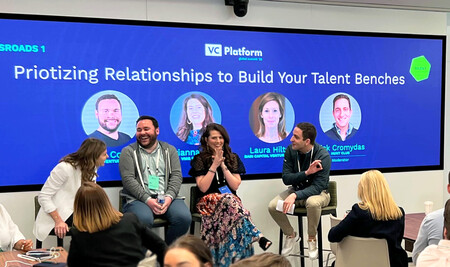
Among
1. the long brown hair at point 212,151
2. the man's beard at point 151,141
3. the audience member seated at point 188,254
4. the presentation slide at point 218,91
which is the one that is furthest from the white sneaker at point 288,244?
the audience member seated at point 188,254

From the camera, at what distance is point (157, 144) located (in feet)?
19.2

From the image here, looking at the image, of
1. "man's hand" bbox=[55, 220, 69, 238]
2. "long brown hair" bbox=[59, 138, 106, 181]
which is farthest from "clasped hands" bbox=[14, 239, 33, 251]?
"long brown hair" bbox=[59, 138, 106, 181]

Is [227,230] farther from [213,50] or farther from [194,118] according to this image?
[213,50]

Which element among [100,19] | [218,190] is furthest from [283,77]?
[100,19]

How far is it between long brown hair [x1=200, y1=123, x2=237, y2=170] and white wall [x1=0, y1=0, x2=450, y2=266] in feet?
1.66

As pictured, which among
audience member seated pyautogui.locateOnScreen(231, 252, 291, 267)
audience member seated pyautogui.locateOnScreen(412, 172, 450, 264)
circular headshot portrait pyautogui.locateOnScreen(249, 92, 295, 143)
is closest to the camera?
audience member seated pyautogui.locateOnScreen(231, 252, 291, 267)

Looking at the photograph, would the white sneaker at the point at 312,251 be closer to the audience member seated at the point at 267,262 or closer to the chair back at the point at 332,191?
the chair back at the point at 332,191

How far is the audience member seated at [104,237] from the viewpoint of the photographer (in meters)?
3.15

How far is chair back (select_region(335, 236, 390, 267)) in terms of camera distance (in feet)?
13.6

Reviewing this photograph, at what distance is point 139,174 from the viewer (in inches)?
225

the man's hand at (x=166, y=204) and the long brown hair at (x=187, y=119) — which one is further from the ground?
the long brown hair at (x=187, y=119)

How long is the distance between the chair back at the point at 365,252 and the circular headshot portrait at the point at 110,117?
2.65 metres

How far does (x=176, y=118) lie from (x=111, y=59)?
877 mm

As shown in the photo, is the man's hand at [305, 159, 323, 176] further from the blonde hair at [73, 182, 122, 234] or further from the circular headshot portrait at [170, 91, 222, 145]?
the blonde hair at [73, 182, 122, 234]
